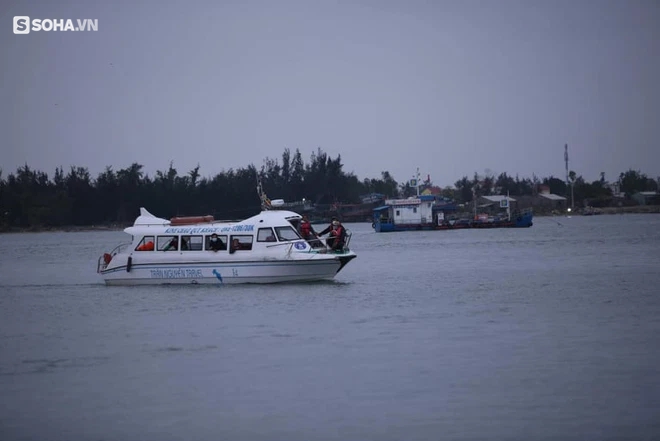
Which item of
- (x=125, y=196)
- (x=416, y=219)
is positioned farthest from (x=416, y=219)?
(x=125, y=196)

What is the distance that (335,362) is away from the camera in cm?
1977

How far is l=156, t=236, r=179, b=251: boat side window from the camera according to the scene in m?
34.8

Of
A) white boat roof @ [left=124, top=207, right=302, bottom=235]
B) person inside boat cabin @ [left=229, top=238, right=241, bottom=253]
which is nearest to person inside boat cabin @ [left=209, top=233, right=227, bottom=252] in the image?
white boat roof @ [left=124, top=207, right=302, bottom=235]

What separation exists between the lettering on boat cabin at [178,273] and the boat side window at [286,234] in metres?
3.14

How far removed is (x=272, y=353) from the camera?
69.1ft

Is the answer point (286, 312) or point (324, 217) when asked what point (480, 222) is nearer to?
point (324, 217)

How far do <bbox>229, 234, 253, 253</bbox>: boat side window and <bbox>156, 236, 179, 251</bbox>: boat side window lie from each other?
214cm

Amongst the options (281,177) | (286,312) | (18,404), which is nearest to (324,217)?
(281,177)

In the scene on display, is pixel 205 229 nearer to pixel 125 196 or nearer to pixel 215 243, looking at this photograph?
pixel 215 243

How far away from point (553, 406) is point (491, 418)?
3.96 ft

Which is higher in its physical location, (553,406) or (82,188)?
(82,188)

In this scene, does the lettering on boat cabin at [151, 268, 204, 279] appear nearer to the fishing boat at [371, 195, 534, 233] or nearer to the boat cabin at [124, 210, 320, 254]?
the boat cabin at [124, 210, 320, 254]

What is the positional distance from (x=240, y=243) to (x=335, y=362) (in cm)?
1479

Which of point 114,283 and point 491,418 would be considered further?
point 114,283
